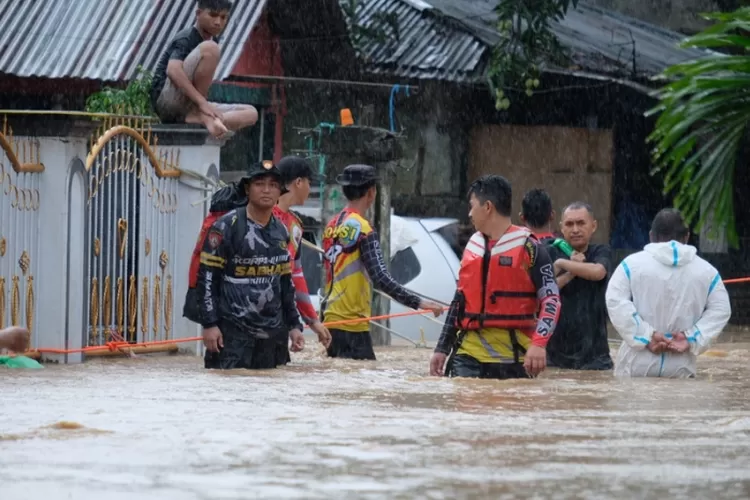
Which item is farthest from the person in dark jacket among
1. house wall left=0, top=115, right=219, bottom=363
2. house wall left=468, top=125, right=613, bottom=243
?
house wall left=468, top=125, right=613, bottom=243

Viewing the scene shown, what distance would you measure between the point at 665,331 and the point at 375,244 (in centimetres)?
205

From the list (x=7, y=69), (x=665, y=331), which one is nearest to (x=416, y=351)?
(x=665, y=331)

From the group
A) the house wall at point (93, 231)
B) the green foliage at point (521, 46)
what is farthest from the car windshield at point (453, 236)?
the house wall at point (93, 231)

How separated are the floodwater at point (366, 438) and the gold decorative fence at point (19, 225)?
133 centimetres

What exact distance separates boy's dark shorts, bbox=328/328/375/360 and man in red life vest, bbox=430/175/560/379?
6.02ft

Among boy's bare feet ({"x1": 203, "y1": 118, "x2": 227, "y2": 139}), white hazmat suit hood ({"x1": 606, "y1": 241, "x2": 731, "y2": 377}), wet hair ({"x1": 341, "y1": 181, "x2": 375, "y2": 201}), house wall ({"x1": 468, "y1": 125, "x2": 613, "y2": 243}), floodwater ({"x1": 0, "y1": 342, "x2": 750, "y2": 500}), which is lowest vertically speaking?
floodwater ({"x1": 0, "y1": 342, "x2": 750, "y2": 500})

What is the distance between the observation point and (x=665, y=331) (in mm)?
8773

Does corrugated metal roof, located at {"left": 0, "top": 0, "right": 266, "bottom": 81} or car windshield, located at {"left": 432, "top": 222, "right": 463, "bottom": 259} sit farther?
corrugated metal roof, located at {"left": 0, "top": 0, "right": 266, "bottom": 81}

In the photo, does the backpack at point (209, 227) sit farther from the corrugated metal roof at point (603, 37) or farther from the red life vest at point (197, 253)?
the corrugated metal roof at point (603, 37)

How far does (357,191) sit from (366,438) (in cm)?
436

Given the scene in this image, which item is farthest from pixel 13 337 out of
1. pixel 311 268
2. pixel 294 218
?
pixel 311 268

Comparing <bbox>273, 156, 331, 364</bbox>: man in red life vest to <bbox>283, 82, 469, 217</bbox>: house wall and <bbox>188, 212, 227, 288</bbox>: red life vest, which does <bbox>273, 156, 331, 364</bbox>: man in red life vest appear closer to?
<bbox>188, 212, 227, 288</bbox>: red life vest

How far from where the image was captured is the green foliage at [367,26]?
737 inches

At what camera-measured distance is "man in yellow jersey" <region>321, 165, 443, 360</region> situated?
9852 mm
